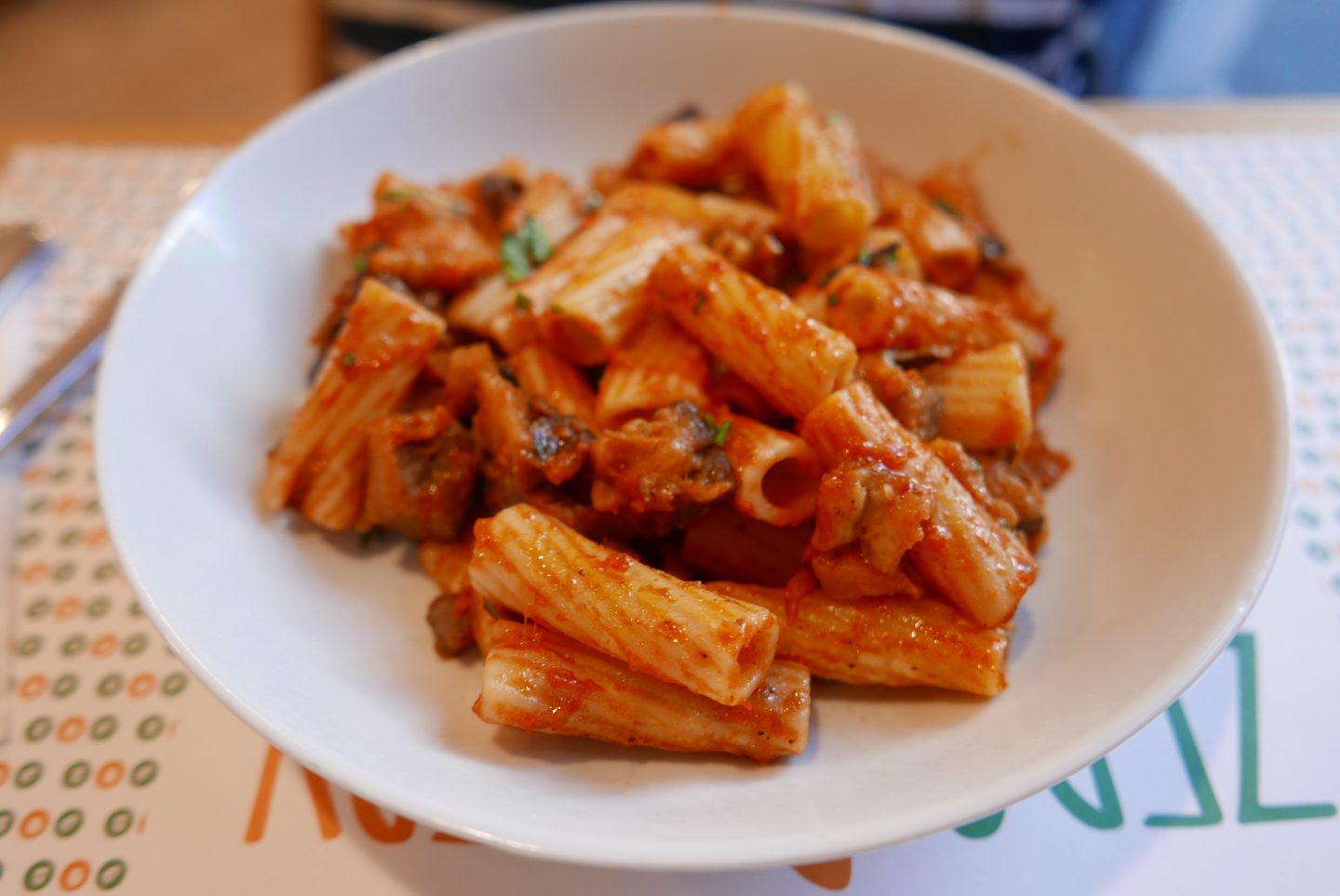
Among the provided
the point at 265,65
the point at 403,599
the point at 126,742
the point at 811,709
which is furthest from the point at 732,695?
the point at 265,65

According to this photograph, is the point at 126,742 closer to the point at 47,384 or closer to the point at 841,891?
the point at 47,384

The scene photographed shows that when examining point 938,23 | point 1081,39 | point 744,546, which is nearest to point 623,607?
point 744,546

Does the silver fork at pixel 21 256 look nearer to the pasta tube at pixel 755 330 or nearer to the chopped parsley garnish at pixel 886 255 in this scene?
the pasta tube at pixel 755 330

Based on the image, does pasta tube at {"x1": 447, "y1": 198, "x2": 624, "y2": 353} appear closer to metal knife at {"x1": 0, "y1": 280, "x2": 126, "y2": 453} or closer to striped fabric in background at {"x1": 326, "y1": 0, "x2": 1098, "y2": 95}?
metal knife at {"x1": 0, "y1": 280, "x2": 126, "y2": 453}

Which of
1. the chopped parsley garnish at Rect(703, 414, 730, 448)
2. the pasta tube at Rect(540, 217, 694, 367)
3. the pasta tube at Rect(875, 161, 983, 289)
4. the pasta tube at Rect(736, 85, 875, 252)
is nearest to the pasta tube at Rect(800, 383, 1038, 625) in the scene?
the chopped parsley garnish at Rect(703, 414, 730, 448)

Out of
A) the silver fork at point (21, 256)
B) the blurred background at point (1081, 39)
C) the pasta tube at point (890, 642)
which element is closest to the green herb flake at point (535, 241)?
the pasta tube at point (890, 642)
